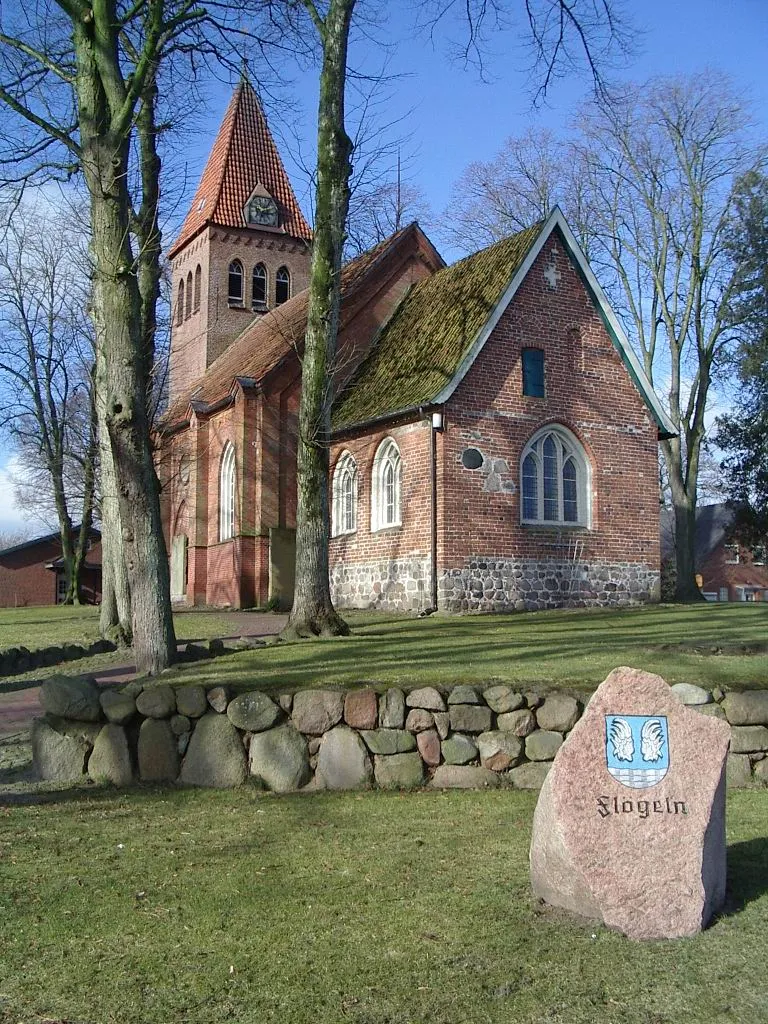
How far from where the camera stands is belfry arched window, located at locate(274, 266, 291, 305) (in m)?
36.0

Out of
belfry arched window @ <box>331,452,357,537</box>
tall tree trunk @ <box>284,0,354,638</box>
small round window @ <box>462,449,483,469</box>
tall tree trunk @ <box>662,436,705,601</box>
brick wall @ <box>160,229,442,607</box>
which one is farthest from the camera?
tall tree trunk @ <box>662,436,705,601</box>

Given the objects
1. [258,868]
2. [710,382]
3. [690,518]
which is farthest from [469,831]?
[710,382]

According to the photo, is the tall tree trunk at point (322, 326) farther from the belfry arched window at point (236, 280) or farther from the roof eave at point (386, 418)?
the belfry arched window at point (236, 280)

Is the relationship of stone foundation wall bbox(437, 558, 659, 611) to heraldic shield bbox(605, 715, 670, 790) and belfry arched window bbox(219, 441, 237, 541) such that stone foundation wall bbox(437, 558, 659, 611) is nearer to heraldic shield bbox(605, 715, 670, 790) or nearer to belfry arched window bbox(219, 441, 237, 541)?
belfry arched window bbox(219, 441, 237, 541)

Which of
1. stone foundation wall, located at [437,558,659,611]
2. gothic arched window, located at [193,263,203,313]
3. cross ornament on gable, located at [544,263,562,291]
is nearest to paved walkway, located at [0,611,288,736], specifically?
stone foundation wall, located at [437,558,659,611]

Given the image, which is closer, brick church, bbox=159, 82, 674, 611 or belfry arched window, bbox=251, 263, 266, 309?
brick church, bbox=159, 82, 674, 611

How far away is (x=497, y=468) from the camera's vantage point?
2039 centimetres

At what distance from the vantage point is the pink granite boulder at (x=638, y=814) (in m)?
5.27

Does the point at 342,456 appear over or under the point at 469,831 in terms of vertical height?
over

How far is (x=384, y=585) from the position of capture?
2103cm

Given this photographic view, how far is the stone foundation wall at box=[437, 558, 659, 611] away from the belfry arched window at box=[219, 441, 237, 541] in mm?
9563

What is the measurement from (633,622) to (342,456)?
881 centimetres

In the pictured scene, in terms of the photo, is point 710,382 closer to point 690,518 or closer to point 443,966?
point 690,518

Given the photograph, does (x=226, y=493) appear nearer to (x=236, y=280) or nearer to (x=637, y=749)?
(x=236, y=280)
